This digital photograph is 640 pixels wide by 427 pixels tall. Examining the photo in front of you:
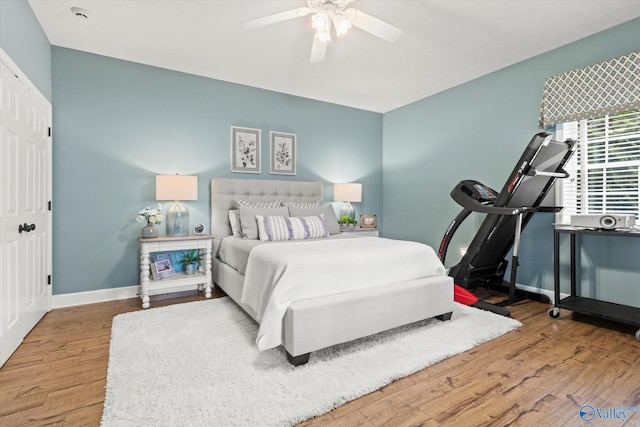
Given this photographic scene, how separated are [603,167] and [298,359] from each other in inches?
138

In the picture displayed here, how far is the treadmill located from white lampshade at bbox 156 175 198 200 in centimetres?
296

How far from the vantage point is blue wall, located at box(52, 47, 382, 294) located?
3334 millimetres

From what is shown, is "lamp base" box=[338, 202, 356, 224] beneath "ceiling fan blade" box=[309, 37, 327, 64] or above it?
beneath

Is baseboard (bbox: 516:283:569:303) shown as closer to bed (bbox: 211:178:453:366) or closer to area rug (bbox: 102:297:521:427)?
area rug (bbox: 102:297:521:427)

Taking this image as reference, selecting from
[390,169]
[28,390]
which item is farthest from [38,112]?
[390,169]

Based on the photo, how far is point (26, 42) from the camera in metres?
2.52

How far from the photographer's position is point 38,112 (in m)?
2.84

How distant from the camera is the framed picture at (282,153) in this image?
461 cm

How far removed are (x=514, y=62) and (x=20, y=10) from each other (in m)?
4.82

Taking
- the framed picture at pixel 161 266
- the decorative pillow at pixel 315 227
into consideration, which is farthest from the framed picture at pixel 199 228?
the decorative pillow at pixel 315 227

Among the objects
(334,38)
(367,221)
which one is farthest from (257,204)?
(334,38)

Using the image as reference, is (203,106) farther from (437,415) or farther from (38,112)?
(437,415)

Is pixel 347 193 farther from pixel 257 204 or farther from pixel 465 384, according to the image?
pixel 465 384

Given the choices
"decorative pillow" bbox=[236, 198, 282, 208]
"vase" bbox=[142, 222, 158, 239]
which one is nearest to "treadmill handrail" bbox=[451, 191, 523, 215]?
"decorative pillow" bbox=[236, 198, 282, 208]
